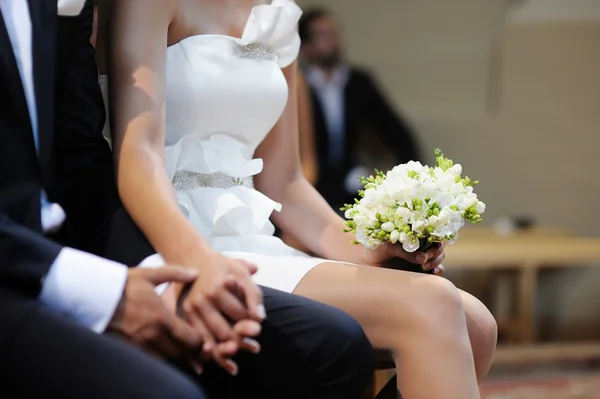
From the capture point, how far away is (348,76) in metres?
5.69

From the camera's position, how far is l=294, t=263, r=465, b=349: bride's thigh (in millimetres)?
1457

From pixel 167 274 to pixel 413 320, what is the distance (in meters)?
0.41

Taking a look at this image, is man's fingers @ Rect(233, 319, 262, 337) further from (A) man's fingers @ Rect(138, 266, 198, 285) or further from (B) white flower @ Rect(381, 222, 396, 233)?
(B) white flower @ Rect(381, 222, 396, 233)

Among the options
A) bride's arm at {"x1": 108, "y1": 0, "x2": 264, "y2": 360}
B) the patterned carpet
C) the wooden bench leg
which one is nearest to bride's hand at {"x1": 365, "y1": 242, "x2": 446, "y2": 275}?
bride's arm at {"x1": 108, "y1": 0, "x2": 264, "y2": 360}

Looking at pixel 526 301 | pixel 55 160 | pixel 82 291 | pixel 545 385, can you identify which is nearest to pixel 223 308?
pixel 82 291

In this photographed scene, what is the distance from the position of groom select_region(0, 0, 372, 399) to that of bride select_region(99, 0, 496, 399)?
0.07m

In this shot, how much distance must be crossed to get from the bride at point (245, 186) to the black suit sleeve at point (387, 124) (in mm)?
3725

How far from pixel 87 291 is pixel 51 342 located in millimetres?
107

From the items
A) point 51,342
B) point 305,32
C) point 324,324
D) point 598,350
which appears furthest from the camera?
point 305,32

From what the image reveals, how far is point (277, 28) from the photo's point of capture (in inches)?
74.8

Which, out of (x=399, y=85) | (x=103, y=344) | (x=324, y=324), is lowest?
(x=399, y=85)

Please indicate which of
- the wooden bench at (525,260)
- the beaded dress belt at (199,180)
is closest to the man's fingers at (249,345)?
the beaded dress belt at (199,180)

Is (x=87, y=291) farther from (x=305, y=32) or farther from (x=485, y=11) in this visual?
(x=485, y=11)

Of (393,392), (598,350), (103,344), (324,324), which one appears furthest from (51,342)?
(598,350)
